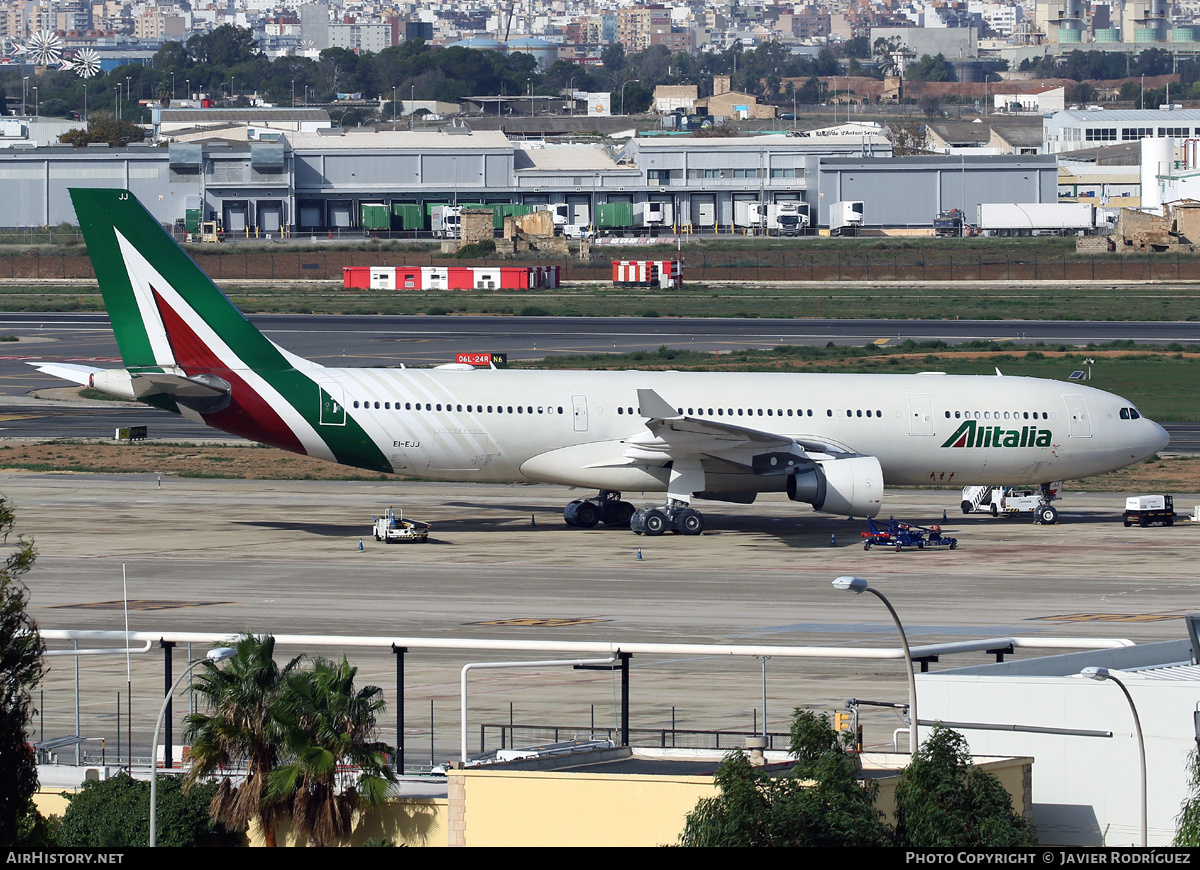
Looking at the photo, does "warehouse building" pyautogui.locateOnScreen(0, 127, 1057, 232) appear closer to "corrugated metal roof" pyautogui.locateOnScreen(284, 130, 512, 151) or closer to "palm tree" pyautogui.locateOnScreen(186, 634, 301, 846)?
"corrugated metal roof" pyautogui.locateOnScreen(284, 130, 512, 151)

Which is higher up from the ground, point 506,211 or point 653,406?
point 506,211

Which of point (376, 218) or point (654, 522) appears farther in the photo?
point (376, 218)

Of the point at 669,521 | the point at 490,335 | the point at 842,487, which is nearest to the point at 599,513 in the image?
the point at 669,521

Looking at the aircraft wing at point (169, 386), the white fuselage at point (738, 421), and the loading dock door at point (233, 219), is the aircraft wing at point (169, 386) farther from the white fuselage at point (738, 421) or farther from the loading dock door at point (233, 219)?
the loading dock door at point (233, 219)

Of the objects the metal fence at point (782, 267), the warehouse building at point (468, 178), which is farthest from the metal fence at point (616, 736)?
the warehouse building at point (468, 178)

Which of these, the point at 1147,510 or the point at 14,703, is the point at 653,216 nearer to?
the point at 1147,510

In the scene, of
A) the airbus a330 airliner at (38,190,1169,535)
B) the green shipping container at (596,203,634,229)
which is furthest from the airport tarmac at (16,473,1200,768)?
the green shipping container at (596,203,634,229)

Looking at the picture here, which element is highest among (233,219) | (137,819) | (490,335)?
(233,219)

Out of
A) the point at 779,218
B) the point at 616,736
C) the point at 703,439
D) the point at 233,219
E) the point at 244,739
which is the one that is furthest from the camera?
the point at 779,218
